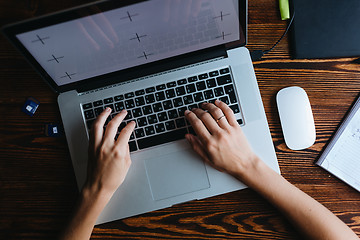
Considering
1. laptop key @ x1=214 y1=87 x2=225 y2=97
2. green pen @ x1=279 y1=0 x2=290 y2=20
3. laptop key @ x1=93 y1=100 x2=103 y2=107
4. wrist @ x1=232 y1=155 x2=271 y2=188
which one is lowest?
wrist @ x1=232 y1=155 x2=271 y2=188

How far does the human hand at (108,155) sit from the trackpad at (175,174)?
0.08m

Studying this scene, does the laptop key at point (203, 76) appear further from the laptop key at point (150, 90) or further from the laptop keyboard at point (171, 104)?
the laptop key at point (150, 90)

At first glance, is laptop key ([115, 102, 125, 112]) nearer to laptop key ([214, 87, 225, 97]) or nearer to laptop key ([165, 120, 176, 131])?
laptop key ([165, 120, 176, 131])

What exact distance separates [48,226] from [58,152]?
8.2 inches

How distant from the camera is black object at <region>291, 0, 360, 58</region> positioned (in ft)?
2.40

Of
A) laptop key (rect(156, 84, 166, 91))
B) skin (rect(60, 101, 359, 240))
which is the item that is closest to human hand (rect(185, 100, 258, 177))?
skin (rect(60, 101, 359, 240))

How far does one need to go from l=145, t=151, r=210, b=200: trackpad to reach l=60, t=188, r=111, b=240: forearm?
0.13 metres

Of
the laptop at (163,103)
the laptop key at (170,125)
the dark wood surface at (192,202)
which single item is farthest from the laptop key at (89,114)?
the laptop key at (170,125)

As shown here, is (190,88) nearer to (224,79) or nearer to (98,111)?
(224,79)

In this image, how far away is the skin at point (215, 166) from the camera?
676 mm

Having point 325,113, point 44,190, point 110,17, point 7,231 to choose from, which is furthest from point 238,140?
point 7,231

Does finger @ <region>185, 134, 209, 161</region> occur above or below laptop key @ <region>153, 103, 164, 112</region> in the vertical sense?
below

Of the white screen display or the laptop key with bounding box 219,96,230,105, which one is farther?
the laptop key with bounding box 219,96,230,105

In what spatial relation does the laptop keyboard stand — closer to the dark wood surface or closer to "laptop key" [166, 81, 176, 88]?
"laptop key" [166, 81, 176, 88]
